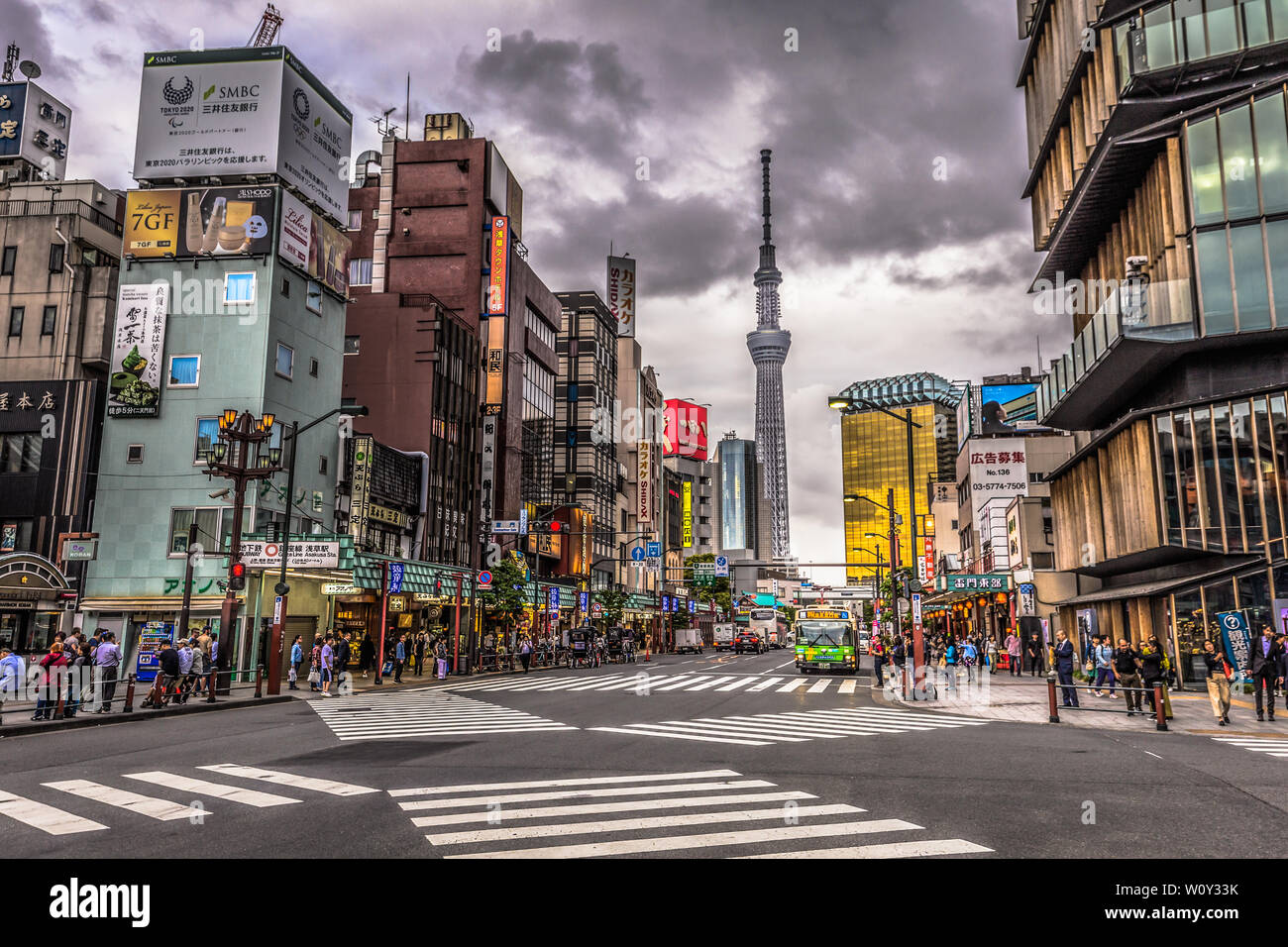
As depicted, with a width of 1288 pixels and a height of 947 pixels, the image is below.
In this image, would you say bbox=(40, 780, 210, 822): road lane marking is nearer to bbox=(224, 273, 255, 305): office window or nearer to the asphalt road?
the asphalt road

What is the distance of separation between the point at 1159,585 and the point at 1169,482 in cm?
373

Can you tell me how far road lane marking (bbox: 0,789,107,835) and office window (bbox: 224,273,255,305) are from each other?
3341 centimetres

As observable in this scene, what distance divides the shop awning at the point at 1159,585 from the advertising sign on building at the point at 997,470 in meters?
34.2

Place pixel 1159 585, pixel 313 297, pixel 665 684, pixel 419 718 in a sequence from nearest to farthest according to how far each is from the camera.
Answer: pixel 419 718, pixel 1159 585, pixel 665 684, pixel 313 297

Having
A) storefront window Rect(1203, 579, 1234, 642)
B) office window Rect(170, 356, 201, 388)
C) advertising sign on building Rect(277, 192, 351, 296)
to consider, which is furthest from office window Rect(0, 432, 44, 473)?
storefront window Rect(1203, 579, 1234, 642)

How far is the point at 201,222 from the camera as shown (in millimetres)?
40406

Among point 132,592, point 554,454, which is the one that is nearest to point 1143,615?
point 132,592

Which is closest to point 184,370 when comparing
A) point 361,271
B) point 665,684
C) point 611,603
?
point 665,684

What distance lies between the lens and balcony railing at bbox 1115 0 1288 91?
3070 cm

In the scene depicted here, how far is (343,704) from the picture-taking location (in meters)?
25.1

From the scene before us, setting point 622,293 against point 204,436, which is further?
point 622,293

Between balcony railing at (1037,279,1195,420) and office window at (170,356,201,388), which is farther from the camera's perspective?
office window at (170,356,201,388)

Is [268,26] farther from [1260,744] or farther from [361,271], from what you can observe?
[1260,744]
